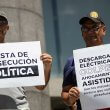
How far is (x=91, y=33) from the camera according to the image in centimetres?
493

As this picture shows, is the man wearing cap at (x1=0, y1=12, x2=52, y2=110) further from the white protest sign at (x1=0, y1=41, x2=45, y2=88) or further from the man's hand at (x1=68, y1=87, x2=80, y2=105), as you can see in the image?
the man's hand at (x1=68, y1=87, x2=80, y2=105)

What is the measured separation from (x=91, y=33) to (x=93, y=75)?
1.22 ft

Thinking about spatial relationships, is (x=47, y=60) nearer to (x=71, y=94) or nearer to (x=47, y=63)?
(x=47, y=63)

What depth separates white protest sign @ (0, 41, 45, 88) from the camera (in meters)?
4.86

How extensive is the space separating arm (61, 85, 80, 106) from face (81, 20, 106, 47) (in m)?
0.44

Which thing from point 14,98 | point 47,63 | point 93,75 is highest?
point 47,63

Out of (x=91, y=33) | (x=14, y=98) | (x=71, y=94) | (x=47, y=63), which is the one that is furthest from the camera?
(x=91, y=33)

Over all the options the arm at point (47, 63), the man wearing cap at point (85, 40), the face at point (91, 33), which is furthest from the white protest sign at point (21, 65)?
the face at point (91, 33)

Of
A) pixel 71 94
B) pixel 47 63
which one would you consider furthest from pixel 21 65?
pixel 71 94

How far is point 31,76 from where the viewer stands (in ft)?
16.1

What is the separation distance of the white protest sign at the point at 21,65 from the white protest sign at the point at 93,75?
0.34 metres

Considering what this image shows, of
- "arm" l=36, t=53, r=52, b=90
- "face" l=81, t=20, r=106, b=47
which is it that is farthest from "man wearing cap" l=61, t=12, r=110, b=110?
"arm" l=36, t=53, r=52, b=90

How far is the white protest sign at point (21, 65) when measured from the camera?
4.86 meters

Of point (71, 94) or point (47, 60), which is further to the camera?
point (47, 60)
